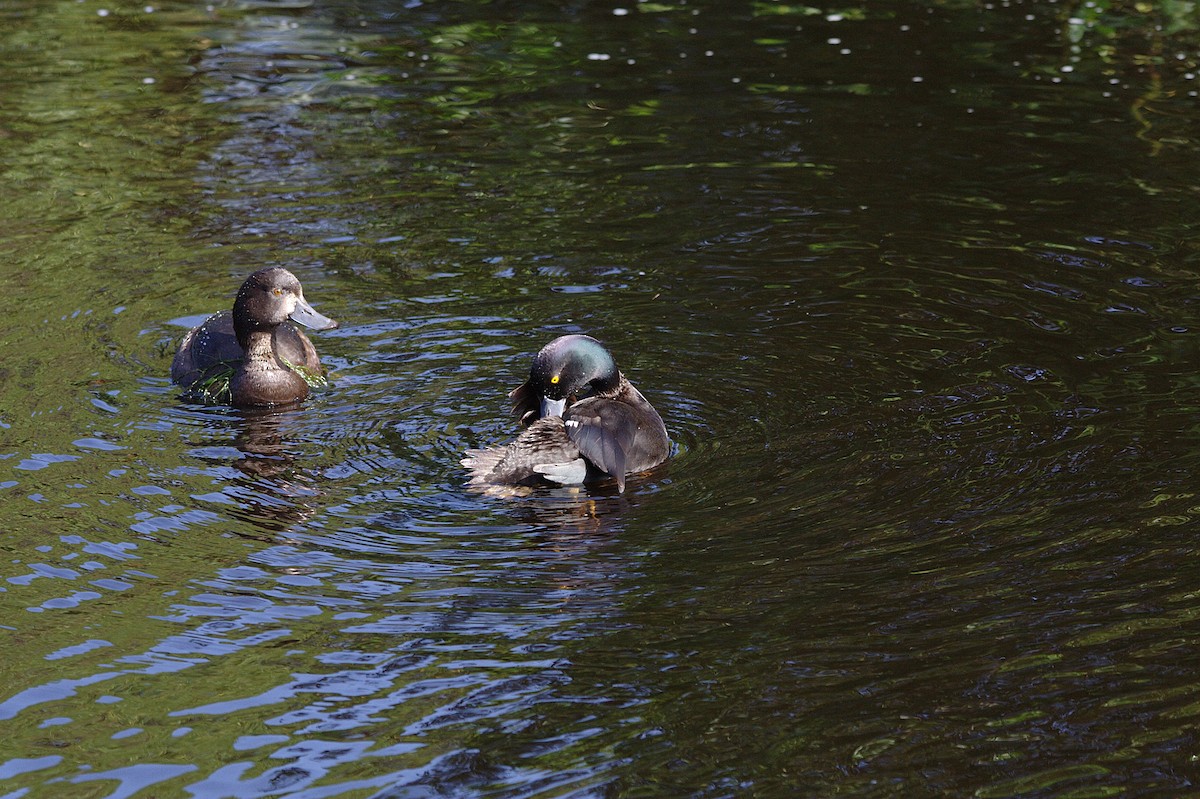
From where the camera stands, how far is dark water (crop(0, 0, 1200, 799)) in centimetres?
541

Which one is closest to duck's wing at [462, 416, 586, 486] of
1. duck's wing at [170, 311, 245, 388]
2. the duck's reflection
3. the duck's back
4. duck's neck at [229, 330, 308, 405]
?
the duck's reflection

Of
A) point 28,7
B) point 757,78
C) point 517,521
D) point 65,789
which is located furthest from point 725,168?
point 28,7

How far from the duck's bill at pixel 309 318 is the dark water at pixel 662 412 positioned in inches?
13.3

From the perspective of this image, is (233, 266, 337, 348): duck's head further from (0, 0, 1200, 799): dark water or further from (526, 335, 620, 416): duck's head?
(526, 335, 620, 416): duck's head

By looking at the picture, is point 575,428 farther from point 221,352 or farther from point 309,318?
point 221,352

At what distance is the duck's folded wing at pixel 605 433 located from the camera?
24.7ft

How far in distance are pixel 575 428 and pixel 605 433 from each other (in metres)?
0.20

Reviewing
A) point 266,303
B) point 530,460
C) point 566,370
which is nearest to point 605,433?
point 530,460

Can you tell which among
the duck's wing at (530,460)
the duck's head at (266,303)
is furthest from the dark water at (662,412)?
the duck's head at (266,303)

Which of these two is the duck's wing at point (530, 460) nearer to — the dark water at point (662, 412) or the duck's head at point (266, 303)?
the dark water at point (662, 412)

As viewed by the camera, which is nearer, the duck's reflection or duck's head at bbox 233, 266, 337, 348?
the duck's reflection

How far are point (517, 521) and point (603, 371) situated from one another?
118 cm

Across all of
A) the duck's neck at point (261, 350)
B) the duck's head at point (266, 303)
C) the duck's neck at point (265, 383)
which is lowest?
the duck's neck at point (265, 383)

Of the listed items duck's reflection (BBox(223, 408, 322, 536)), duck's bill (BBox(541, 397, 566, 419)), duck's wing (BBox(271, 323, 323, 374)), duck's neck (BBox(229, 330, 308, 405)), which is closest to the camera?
duck's reflection (BBox(223, 408, 322, 536))
